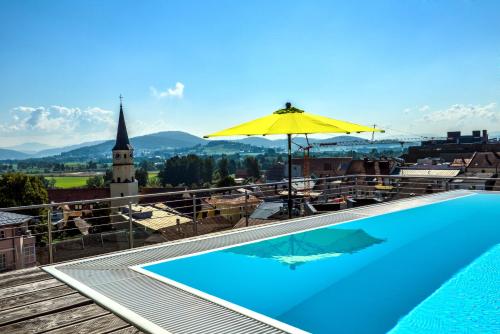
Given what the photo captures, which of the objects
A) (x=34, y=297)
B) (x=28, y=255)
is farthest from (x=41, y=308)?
(x=28, y=255)

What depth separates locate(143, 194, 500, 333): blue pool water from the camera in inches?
125

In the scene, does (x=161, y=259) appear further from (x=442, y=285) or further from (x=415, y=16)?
(x=415, y=16)

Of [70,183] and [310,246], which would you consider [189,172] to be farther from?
[310,246]

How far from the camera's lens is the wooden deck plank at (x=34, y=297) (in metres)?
2.71

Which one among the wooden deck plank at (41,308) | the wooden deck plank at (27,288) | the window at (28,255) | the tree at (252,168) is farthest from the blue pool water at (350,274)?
the tree at (252,168)

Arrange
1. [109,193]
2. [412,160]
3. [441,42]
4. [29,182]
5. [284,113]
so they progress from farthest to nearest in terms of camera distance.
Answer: [412,160], [109,193], [29,182], [441,42], [284,113]

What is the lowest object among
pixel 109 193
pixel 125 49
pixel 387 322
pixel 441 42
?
pixel 109 193

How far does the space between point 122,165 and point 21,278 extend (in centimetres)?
5588

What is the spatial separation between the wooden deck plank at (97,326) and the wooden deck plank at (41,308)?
14.2 inches

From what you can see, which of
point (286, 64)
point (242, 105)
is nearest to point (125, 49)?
point (286, 64)

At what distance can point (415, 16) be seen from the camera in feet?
41.2

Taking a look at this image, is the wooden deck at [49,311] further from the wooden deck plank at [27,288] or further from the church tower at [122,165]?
the church tower at [122,165]

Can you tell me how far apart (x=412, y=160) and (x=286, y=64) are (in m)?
68.9

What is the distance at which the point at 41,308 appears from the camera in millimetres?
2619
